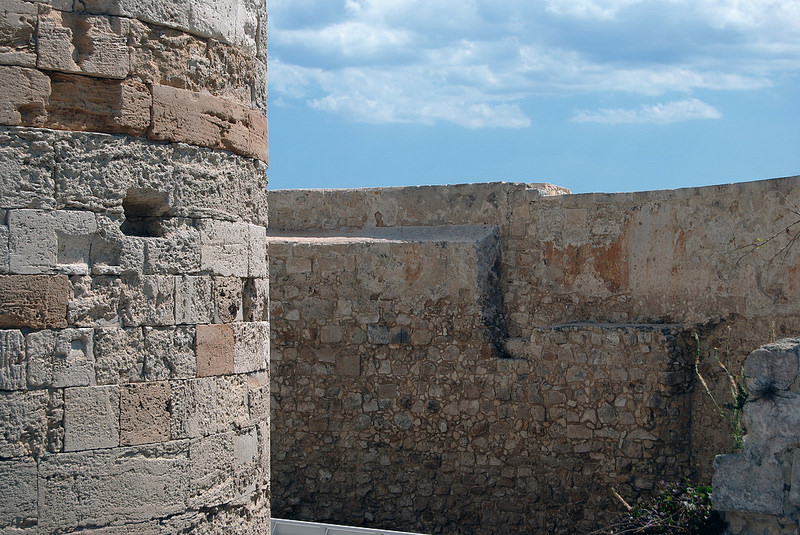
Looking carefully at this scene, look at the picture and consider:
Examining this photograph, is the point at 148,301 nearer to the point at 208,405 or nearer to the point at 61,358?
the point at 61,358

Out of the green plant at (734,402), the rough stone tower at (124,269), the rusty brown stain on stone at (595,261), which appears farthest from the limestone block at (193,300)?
the rusty brown stain on stone at (595,261)

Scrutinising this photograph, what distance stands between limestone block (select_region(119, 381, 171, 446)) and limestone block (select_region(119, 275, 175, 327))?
0.26 meters

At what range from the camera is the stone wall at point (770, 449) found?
5.20 metres

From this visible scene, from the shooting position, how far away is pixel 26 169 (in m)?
3.62

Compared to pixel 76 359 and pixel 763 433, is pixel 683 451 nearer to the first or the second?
pixel 763 433

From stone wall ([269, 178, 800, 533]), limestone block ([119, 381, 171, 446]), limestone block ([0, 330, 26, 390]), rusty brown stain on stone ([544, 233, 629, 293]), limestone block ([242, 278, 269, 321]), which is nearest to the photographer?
limestone block ([0, 330, 26, 390])

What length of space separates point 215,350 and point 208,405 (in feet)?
0.80

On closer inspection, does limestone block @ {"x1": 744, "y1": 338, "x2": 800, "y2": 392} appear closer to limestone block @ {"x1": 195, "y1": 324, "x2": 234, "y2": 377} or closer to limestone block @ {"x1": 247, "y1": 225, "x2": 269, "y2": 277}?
limestone block @ {"x1": 247, "y1": 225, "x2": 269, "y2": 277}

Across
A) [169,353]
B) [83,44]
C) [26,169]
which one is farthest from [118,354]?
[83,44]

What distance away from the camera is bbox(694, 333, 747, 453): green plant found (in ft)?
20.5

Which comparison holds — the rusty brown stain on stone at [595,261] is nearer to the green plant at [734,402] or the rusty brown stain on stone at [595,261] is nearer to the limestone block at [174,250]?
the green plant at [734,402]

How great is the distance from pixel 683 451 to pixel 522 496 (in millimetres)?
1455

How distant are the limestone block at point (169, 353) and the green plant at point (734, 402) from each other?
12.3 feet

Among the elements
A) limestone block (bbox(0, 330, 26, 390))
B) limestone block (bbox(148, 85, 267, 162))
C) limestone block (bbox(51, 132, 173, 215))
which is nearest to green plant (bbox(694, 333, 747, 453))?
limestone block (bbox(148, 85, 267, 162))
